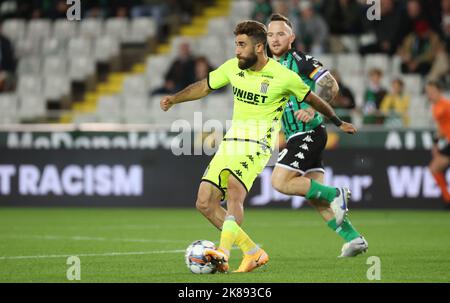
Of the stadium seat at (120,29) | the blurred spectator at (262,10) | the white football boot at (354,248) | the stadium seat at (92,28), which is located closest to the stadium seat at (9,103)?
the stadium seat at (92,28)

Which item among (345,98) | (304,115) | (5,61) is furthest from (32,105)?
(304,115)

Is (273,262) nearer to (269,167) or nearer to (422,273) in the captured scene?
(422,273)

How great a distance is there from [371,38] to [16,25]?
25.4ft

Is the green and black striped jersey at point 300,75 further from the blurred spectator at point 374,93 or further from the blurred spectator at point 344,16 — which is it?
the blurred spectator at point 344,16

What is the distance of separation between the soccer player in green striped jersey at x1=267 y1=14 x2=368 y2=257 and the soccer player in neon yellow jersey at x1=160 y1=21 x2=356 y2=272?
939mm

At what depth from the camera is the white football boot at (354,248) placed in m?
10.2

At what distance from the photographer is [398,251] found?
10922 mm

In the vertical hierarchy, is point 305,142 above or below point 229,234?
above

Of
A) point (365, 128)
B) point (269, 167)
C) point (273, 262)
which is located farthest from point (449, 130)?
point (273, 262)

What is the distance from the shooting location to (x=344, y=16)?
2036cm

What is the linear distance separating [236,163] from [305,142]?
1589 millimetres

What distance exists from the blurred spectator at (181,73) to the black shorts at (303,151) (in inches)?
359

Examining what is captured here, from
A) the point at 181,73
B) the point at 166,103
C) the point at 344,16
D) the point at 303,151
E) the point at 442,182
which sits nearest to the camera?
the point at 166,103

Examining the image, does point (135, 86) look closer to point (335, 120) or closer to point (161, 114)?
point (161, 114)
